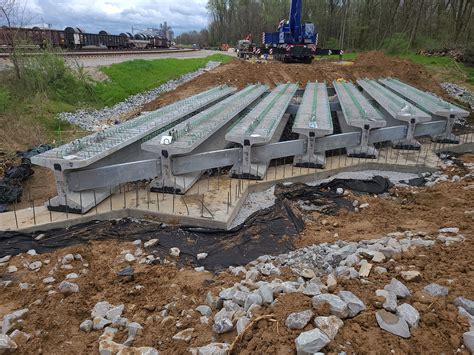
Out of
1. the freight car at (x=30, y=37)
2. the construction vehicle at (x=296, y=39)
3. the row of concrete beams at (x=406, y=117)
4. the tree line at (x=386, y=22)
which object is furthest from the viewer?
the tree line at (x=386, y=22)

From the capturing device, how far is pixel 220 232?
569 cm

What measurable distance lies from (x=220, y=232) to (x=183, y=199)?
1.27 metres

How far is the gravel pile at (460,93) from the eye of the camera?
16353mm

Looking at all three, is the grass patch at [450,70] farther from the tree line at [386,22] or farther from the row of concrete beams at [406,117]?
the row of concrete beams at [406,117]

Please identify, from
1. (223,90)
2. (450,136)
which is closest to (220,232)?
(450,136)

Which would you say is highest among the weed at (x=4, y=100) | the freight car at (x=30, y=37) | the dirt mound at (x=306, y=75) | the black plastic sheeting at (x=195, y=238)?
the freight car at (x=30, y=37)

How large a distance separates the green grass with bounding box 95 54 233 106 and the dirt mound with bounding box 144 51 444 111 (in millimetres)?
1890

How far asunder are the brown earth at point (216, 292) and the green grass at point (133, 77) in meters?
12.4

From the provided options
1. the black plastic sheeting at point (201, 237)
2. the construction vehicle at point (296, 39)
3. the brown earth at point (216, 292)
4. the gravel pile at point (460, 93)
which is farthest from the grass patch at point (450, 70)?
the black plastic sheeting at point (201, 237)

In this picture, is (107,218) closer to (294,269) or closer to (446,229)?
(294,269)

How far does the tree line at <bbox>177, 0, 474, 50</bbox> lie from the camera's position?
30.9 meters

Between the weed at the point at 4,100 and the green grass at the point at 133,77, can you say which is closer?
the weed at the point at 4,100

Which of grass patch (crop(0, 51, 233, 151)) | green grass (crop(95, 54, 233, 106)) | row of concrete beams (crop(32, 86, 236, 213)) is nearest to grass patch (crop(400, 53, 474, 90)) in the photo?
green grass (crop(95, 54, 233, 106))

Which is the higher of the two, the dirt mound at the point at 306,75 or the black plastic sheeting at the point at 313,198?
the dirt mound at the point at 306,75
